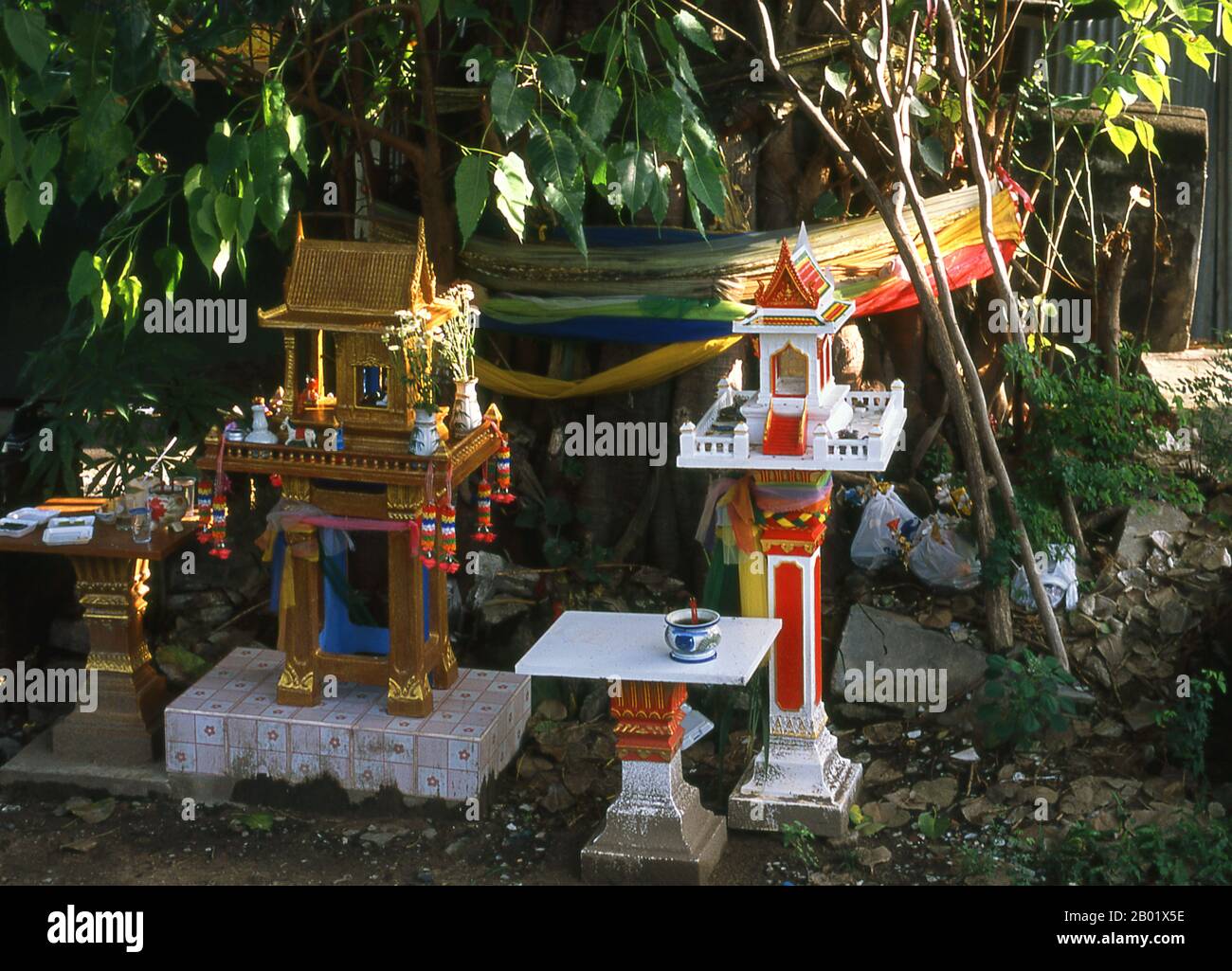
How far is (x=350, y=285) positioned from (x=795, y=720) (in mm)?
2687

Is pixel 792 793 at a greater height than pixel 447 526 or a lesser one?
lesser

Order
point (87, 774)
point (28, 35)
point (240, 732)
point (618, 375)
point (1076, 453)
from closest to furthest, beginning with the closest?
point (28, 35) < point (240, 732) < point (87, 774) < point (1076, 453) < point (618, 375)

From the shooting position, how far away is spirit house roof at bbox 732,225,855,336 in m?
6.79

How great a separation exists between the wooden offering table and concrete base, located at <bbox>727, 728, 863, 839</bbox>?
284 cm

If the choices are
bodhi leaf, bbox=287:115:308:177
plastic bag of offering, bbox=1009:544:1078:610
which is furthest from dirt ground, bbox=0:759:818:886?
bodhi leaf, bbox=287:115:308:177

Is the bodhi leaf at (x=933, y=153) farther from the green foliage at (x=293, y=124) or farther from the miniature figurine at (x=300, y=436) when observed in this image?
the miniature figurine at (x=300, y=436)

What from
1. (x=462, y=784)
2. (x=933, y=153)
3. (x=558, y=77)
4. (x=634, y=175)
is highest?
(x=558, y=77)

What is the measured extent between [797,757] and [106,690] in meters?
3.28

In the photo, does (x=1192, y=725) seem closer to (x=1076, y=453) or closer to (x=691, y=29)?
(x=1076, y=453)

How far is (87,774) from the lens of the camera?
766 centimetres

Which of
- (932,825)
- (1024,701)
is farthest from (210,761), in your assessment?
(1024,701)

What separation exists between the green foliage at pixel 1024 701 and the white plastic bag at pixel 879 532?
3.60 ft

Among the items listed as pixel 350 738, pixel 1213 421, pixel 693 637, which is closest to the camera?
pixel 693 637

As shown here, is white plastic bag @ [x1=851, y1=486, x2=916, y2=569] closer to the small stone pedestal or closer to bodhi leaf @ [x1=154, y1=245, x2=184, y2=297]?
the small stone pedestal
